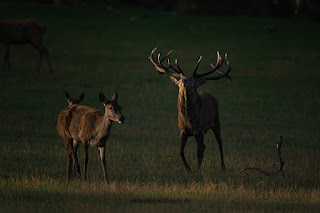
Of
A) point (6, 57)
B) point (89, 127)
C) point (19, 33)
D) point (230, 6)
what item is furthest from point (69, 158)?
point (230, 6)

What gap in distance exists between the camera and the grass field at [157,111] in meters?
11.2

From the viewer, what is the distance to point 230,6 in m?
56.2

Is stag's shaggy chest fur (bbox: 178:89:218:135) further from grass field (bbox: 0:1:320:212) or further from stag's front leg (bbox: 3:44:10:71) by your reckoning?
stag's front leg (bbox: 3:44:10:71)

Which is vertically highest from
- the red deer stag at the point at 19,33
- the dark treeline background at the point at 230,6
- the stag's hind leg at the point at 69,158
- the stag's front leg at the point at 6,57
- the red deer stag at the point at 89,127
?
the dark treeline background at the point at 230,6

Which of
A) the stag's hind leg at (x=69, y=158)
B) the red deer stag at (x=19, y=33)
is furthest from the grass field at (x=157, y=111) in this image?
the red deer stag at (x=19, y=33)

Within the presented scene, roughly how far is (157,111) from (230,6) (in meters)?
34.3

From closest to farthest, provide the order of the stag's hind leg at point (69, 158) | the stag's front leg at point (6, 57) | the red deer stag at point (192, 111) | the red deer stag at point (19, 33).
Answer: the stag's hind leg at point (69, 158)
the red deer stag at point (192, 111)
the red deer stag at point (19, 33)
the stag's front leg at point (6, 57)

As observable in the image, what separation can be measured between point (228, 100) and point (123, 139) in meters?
9.14

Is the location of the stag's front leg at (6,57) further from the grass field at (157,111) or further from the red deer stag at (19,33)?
the grass field at (157,111)

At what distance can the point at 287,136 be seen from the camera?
19.1 metres

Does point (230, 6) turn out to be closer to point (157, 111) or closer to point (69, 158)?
point (157, 111)

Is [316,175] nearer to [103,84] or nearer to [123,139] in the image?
[123,139]

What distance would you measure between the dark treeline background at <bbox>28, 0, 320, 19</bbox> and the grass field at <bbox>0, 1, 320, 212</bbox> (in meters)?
1.81

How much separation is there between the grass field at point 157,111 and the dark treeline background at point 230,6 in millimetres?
1812
